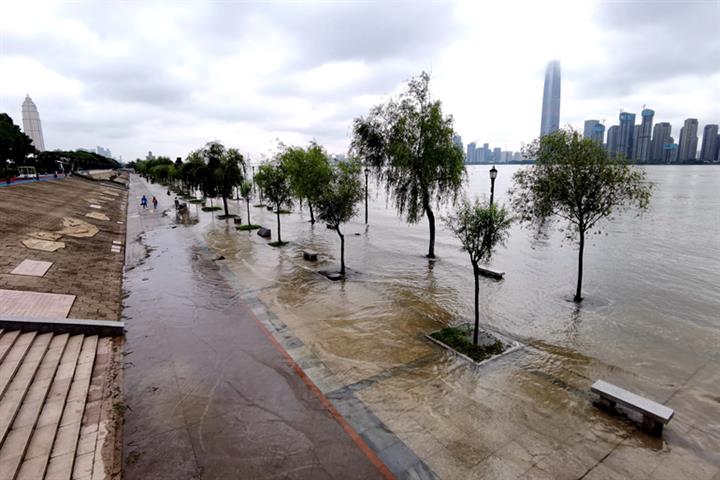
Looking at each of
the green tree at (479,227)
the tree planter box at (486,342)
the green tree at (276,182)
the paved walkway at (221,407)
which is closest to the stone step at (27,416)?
the paved walkway at (221,407)

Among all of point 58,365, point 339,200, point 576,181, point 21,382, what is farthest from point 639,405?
point 339,200

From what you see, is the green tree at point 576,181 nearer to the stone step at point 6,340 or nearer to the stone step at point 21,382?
the stone step at point 21,382

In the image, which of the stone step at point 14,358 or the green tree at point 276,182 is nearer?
the stone step at point 14,358

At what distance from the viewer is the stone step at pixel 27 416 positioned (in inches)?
218

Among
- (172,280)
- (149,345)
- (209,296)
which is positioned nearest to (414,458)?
(149,345)

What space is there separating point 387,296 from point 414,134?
32.0 feet

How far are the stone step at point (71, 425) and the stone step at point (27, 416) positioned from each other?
399 mm

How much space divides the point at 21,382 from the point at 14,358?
1.20 meters

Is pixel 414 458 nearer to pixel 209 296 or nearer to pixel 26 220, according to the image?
pixel 209 296

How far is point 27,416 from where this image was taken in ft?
21.6

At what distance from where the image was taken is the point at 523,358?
31.7 ft

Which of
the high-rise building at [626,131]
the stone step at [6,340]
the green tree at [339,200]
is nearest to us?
the stone step at [6,340]

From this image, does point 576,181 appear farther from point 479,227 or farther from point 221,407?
point 221,407

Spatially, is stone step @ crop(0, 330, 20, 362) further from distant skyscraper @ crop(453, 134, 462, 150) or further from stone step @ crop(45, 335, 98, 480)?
distant skyscraper @ crop(453, 134, 462, 150)
